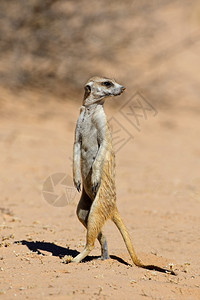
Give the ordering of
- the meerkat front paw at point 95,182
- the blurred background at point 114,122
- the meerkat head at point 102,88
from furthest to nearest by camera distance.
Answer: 1. the meerkat head at point 102,88
2. the meerkat front paw at point 95,182
3. the blurred background at point 114,122

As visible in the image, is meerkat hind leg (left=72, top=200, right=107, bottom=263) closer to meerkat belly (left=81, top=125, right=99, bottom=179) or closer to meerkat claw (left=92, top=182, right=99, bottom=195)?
meerkat claw (left=92, top=182, right=99, bottom=195)

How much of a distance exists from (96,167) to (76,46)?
38.3 ft

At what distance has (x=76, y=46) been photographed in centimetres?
1549

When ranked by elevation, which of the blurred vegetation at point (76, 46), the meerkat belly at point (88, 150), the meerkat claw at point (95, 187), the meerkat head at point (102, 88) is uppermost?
the blurred vegetation at point (76, 46)

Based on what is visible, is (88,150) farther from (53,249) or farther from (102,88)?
(53,249)

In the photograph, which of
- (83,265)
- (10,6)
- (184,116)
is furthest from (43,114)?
(83,265)

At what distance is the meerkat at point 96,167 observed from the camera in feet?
14.2

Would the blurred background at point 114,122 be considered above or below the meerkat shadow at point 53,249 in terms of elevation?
above

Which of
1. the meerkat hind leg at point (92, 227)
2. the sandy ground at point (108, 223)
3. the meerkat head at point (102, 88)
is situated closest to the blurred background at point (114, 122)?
the sandy ground at point (108, 223)

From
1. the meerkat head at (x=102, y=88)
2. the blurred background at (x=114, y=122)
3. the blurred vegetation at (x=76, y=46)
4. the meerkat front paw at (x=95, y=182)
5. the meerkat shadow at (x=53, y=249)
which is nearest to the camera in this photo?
the blurred background at (x=114, y=122)

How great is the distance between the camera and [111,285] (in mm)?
3611

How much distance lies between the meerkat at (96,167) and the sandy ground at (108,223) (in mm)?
286

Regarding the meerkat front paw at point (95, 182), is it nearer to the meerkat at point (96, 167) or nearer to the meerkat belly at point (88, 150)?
the meerkat at point (96, 167)

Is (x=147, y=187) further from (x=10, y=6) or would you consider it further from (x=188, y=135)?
(x=10, y=6)
